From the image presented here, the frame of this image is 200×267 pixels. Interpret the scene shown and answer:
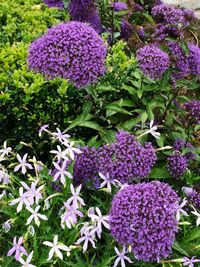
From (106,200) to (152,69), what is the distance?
778mm

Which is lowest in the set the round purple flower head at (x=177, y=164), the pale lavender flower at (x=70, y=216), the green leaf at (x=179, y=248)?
the green leaf at (x=179, y=248)

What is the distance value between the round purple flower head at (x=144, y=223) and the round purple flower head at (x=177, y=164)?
0.69m

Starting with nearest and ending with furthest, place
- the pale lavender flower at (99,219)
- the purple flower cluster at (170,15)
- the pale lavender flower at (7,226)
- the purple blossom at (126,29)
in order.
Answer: the pale lavender flower at (99,219) → the pale lavender flower at (7,226) → the purple flower cluster at (170,15) → the purple blossom at (126,29)

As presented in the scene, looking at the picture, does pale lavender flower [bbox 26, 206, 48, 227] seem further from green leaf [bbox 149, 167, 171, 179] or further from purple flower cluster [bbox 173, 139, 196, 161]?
purple flower cluster [bbox 173, 139, 196, 161]

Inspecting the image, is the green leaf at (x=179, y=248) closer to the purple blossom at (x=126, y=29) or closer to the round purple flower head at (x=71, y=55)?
the round purple flower head at (x=71, y=55)

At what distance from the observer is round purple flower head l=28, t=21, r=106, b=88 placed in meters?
2.85

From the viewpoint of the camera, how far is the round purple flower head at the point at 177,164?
3141mm

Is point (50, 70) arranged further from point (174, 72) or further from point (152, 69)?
point (174, 72)

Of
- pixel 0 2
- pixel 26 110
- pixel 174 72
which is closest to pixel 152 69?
pixel 174 72

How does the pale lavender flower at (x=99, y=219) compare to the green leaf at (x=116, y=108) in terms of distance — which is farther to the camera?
the green leaf at (x=116, y=108)

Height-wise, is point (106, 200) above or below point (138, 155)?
below

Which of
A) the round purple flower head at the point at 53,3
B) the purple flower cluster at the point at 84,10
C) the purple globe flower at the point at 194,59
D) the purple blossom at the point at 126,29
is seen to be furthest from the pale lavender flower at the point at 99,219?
the purple blossom at the point at 126,29

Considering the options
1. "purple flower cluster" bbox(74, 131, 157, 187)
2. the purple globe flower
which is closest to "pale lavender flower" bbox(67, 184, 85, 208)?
"purple flower cluster" bbox(74, 131, 157, 187)

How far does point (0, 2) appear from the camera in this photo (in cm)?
459
